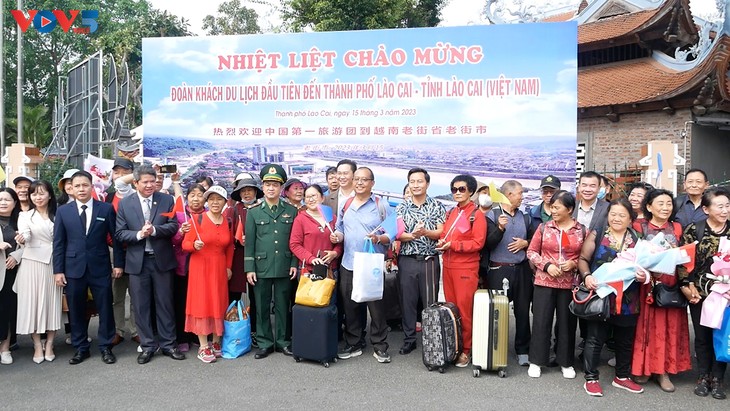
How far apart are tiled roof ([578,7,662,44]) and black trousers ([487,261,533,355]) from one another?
1034cm

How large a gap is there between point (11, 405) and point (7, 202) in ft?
5.86

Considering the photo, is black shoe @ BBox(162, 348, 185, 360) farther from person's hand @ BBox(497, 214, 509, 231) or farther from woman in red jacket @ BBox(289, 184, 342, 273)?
person's hand @ BBox(497, 214, 509, 231)

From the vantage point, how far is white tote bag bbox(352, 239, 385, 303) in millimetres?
4340

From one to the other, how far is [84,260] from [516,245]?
352cm

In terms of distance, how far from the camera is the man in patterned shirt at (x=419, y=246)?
452 cm

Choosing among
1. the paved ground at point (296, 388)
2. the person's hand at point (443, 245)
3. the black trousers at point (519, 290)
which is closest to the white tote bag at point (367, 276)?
the person's hand at point (443, 245)

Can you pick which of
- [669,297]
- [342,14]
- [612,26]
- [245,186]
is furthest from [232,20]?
[669,297]

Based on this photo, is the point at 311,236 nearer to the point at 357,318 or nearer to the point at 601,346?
the point at 357,318

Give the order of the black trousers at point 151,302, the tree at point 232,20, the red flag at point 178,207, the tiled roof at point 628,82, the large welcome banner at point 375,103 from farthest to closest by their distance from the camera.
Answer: the tree at point 232,20
the tiled roof at point 628,82
the large welcome banner at point 375,103
the red flag at point 178,207
the black trousers at point 151,302

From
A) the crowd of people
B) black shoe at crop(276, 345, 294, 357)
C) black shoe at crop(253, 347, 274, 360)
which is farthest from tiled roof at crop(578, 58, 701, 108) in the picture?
black shoe at crop(253, 347, 274, 360)

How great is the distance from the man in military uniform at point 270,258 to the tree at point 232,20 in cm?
2663

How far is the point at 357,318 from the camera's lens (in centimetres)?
477

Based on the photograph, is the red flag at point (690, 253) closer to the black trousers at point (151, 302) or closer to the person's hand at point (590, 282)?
the person's hand at point (590, 282)

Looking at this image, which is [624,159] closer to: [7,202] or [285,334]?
[285,334]
